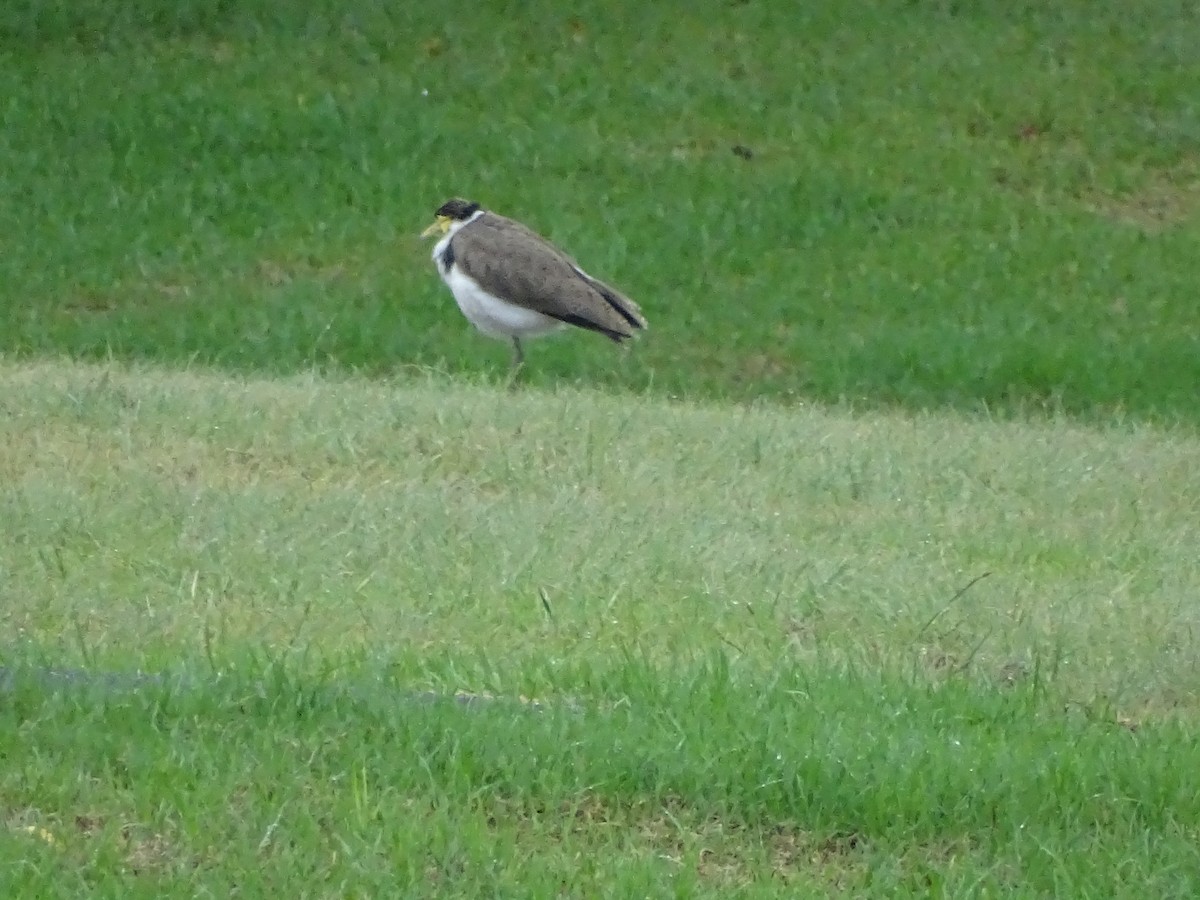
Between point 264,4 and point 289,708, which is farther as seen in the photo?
point 264,4

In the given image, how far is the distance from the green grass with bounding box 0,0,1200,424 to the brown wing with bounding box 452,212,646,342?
2.12 meters

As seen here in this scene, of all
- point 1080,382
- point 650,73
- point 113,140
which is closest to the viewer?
point 1080,382

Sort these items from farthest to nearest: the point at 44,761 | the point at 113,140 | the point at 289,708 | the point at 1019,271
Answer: the point at 113,140 < the point at 1019,271 < the point at 289,708 < the point at 44,761

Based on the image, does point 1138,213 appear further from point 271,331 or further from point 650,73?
point 271,331

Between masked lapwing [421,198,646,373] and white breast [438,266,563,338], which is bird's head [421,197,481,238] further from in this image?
white breast [438,266,563,338]

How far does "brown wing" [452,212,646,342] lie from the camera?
12.0m

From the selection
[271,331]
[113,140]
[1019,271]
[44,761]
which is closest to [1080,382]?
[1019,271]

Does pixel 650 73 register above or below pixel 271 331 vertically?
above

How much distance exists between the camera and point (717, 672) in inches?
253

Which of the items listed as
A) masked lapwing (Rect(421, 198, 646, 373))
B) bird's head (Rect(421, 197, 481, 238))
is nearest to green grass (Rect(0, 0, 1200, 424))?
bird's head (Rect(421, 197, 481, 238))

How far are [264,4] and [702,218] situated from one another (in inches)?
234

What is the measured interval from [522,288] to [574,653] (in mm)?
5620

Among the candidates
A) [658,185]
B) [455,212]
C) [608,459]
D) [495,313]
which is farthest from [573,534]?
[658,185]

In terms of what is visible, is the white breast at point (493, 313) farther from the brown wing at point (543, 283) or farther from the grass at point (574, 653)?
the grass at point (574, 653)
